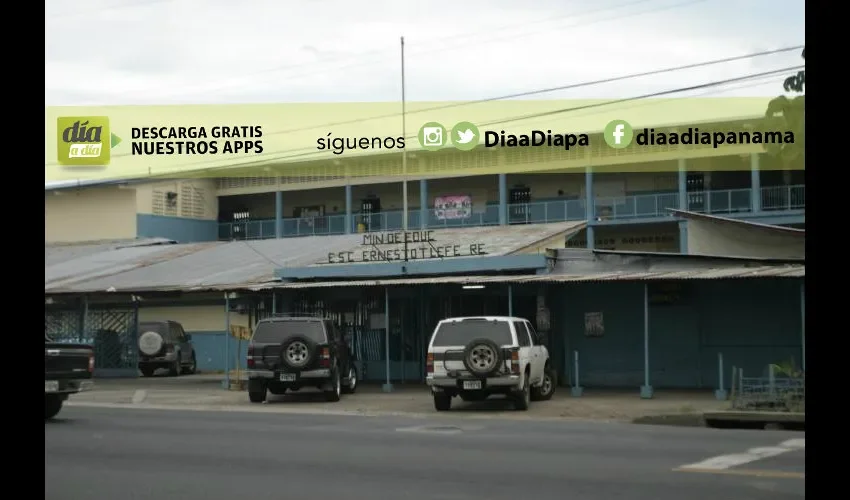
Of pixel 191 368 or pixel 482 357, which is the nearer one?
pixel 482 357

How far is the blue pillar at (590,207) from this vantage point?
143ft

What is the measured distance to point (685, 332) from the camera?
2541 centimetres

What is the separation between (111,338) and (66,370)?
17.8 meters

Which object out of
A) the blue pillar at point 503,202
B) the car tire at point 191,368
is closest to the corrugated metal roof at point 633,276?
the car tire at point 191,368

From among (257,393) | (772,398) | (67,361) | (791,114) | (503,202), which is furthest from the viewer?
(503,202)

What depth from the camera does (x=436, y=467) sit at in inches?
458

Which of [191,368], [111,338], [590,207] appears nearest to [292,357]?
[111,338]

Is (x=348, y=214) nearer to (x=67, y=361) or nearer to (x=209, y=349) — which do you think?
(x=209, y=349)

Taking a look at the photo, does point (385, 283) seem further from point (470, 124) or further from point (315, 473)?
point (315, 473)

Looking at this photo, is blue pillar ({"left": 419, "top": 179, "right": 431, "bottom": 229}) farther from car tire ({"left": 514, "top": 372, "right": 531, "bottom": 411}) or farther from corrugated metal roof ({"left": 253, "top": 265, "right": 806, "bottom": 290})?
car tire ({"left": 514, "top": 372, "right": 531, "bottom": 411})

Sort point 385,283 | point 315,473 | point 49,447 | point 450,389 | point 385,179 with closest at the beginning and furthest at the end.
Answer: point 315,473, point 49,447, point 450,389, point 385,283, point 385,179

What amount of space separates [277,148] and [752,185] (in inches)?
755
